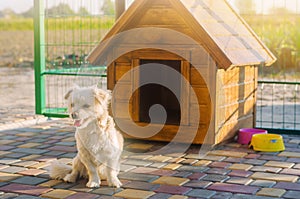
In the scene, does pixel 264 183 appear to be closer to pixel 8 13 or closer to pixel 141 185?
pixel 141 185

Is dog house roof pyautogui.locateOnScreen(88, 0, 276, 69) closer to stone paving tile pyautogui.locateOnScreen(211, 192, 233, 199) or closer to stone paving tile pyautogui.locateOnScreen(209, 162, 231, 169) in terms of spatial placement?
stone paving tile pyautogui.locateOnScreen(209, 162, 231, 169)

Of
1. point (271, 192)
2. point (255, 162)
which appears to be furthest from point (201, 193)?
point (255, 162)

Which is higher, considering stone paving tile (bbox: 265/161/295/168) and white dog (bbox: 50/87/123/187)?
white dog (bbox: 50/87/123/187)

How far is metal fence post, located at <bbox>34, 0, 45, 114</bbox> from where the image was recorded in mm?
7215

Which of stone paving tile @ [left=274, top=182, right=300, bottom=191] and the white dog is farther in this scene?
stone paving tile @ [left=274, top=182, right=300, bottom=191]

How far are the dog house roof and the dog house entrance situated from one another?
50 centimetres

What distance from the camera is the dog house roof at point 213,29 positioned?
534cm

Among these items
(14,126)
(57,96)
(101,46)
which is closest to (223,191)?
(101,46)

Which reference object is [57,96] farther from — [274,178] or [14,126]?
[274,178]

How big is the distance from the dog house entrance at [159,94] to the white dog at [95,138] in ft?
5.11

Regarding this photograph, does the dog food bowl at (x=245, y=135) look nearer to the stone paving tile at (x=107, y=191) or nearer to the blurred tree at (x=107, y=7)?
the stone paving tile at (x=107, y=191)

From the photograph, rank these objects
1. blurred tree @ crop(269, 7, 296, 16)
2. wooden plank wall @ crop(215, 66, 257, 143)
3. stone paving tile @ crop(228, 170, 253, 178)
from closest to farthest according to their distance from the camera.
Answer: stone paving tile @ crop(228, 170, 253, 178), wooden plank wall @ crop(215, 66, 257, 143), blurred tree @ crop(269, 7, 296, 16)

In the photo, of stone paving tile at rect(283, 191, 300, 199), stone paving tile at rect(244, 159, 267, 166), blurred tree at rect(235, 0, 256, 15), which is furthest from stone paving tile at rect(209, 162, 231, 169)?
blurred tree at rect(235, 0, 256, 15)

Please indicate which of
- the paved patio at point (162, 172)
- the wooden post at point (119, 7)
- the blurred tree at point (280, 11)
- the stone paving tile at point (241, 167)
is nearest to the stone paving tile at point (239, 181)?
the paved patio at point (162, 172)
